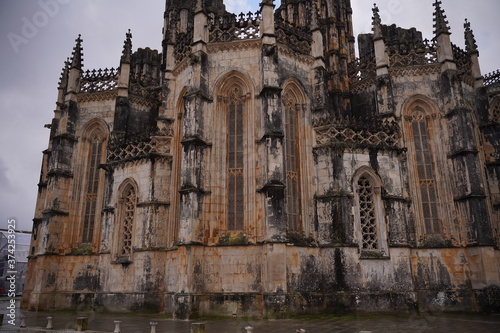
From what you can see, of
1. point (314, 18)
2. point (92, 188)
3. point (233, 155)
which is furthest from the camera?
point (92, 188)

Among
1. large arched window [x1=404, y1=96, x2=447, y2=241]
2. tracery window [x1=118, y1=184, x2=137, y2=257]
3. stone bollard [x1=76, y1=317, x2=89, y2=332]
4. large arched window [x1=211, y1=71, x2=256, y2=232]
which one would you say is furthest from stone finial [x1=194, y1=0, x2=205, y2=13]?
stone bollard [x1=76, y1=317, x2=89, y2=332]

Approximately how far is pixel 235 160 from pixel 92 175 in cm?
1097

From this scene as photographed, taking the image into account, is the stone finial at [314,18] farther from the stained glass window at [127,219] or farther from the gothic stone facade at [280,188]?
the stained glass window at [127,219]

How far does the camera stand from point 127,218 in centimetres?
2192

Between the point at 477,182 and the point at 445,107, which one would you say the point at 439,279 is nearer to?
the point at 477,182

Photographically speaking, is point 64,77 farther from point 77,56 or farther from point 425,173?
point 425,173

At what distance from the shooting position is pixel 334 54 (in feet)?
86.9

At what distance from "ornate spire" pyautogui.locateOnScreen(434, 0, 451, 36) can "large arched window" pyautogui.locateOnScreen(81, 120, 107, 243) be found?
2110 cm

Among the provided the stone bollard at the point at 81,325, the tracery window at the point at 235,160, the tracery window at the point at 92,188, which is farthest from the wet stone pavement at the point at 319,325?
the tracery window at the point at 92,188

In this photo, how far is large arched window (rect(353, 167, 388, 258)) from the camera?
19123mm

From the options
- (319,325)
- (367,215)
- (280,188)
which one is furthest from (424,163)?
(319,325)

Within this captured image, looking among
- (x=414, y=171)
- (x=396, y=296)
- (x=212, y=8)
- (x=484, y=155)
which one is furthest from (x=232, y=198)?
(x=212, y=8)

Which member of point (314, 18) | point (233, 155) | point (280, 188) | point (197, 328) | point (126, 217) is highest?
point (314, 18)

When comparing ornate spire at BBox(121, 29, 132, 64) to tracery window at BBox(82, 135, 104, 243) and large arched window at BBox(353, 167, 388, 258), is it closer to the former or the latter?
tracery window at BBox(82, 135, 104, 243)
